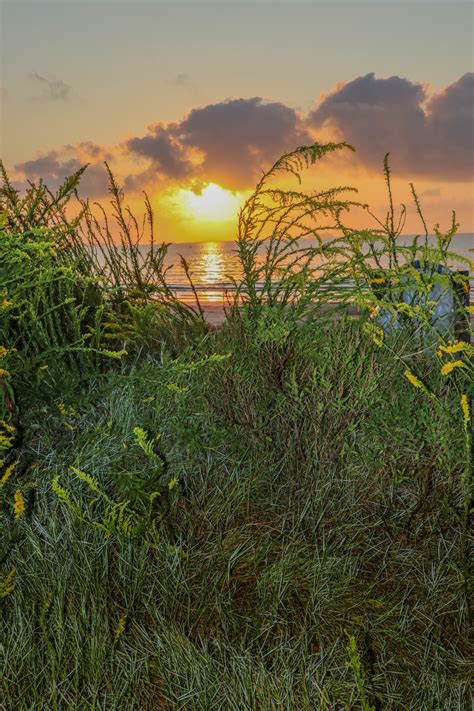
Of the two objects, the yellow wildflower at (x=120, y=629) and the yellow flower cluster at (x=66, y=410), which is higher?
the yellow flower cluster at (x=66, y=410)

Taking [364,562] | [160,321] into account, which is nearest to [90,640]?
[364,562]

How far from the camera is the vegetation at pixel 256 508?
207 centimetres

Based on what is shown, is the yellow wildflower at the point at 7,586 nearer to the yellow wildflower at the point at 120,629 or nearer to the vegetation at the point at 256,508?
the vegetation at the point at 256,508

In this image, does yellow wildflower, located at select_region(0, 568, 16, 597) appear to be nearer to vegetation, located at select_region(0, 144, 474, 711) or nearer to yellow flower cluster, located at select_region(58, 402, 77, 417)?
vegetation, located at select_region(0, 144, 474, 711)

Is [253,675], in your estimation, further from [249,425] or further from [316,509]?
[249,425]

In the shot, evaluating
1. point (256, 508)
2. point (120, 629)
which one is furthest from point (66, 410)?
point (120, 629)

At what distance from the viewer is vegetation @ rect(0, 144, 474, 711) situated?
6.78ft

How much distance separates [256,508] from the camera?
2.79 m

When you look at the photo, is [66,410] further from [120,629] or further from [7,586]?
[120,629]

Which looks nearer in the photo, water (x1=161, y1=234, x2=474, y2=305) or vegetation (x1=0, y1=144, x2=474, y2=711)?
vegetation (x1=0, y1=144, x2=474, y2=711)

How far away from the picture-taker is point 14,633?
86.4 inches

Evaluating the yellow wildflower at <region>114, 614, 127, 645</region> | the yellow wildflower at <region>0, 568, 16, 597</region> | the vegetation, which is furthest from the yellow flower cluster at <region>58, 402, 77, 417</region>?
the yellow wildflower at <region>114, 614, 127, 645</region>

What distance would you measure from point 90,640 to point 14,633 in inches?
10.5

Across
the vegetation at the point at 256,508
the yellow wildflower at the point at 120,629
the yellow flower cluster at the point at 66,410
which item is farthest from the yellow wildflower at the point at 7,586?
the yellow flower cluster at the point at 66,410
